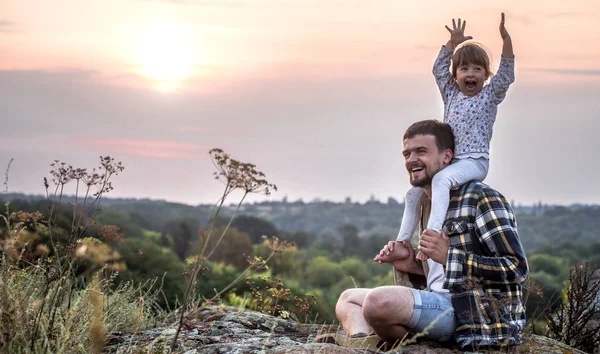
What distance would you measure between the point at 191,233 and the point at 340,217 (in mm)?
53902

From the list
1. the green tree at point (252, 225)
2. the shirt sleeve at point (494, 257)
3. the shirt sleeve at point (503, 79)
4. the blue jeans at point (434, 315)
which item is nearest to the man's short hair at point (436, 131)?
the shirt sleeve at point (503, 79)

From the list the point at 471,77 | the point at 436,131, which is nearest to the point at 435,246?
the point at 436,131

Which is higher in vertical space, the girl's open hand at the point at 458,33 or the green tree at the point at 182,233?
the girl's open hand at the point at 458,33

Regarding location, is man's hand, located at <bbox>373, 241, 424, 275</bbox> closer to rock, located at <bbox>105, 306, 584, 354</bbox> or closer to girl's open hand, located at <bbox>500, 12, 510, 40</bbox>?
rock, located at <bbox>105, 306, 584, 354</bbox>

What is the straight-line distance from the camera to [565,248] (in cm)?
8794

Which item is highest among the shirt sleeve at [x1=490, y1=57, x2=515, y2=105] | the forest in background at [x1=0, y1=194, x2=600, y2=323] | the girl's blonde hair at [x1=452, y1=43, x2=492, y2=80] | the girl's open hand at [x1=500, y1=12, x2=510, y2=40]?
the girl's open hand at [x1=500, y1=12, x2=510, y2=40]

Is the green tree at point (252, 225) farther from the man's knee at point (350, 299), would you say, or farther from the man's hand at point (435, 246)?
the man's hand at point (435, 246)

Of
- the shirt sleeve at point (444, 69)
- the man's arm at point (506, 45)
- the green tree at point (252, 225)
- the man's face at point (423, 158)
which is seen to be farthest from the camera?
the green tree at point (252, 225)

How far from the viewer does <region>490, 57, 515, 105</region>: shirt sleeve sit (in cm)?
607

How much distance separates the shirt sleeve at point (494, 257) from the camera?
5.20m

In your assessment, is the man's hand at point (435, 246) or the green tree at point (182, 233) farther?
the green tree at point (182, 233)

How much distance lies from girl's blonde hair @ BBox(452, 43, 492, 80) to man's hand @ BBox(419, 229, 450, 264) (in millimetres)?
1556

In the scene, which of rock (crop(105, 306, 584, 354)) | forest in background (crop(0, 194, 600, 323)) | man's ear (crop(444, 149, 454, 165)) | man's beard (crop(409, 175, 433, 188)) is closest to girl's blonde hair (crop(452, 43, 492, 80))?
man's ear (crop(444, 149, 454, 165))

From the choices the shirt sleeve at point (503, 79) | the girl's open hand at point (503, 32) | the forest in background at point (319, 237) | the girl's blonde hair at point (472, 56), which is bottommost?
the forest in background at point (319, 237)
